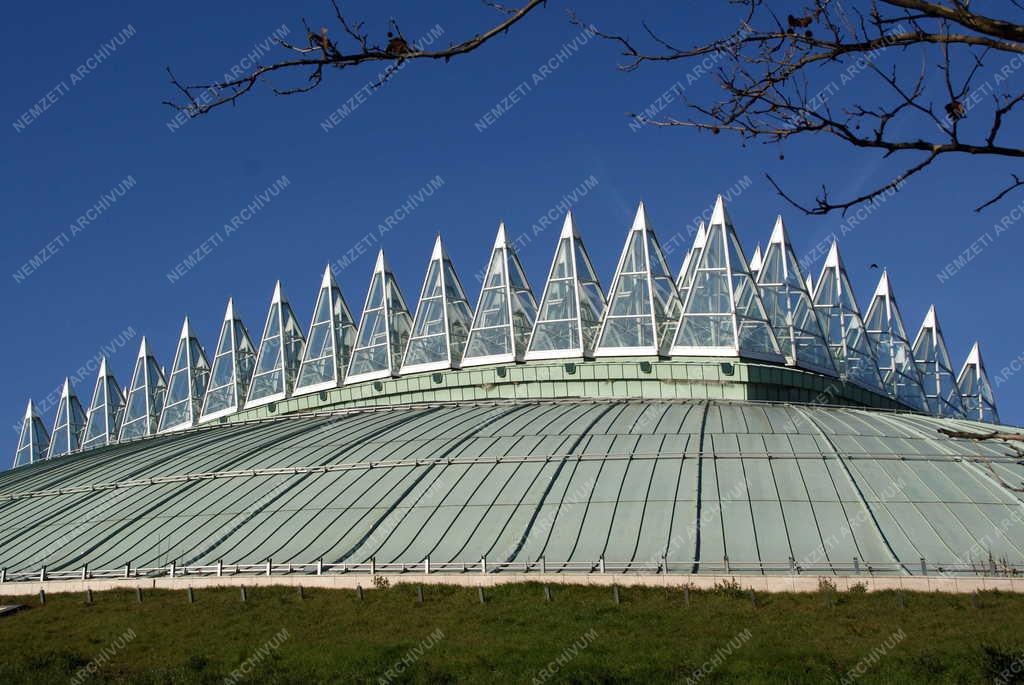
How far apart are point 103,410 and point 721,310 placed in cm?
5475

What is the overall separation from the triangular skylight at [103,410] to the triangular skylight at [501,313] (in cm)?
3915

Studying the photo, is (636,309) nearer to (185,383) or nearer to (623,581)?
(623,581)

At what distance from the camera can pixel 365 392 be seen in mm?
72125

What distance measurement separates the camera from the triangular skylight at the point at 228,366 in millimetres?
81625

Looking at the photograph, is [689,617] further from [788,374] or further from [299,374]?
[299,374]

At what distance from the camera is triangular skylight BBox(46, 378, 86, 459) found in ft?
322

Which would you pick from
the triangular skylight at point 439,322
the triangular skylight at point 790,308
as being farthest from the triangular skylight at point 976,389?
the triangular skylight at point 439,322

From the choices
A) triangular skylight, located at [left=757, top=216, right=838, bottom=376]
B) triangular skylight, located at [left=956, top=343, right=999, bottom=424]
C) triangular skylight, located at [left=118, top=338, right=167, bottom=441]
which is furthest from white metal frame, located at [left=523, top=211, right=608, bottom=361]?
triangular skylight, located at [left=956, top=343, right=999, bottom=424]

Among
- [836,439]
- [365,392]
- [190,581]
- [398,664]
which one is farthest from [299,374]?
[398,664]

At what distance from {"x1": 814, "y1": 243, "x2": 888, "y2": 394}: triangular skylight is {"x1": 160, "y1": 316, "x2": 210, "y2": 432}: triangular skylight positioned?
142ft

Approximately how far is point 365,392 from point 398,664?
3861 centimetres

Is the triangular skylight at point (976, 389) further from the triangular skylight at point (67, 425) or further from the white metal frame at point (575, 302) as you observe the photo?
the triangular skylight at point (67, 425)

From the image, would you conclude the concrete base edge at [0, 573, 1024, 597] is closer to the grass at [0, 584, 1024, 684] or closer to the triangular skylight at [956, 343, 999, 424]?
the grass at [0, 584, 1024, 684]

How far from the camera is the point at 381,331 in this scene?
7331 centimetres
